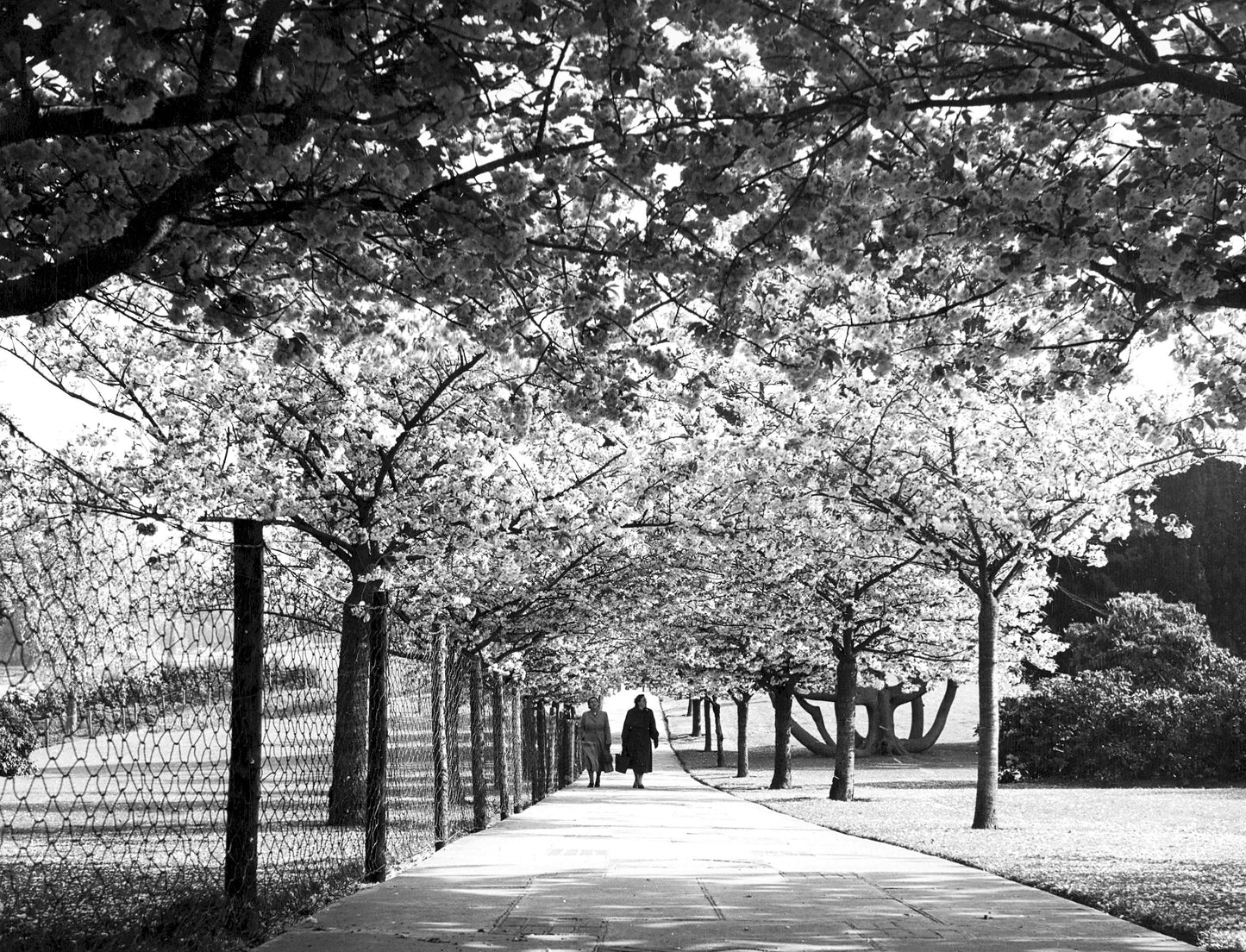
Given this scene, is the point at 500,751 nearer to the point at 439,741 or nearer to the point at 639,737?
the point at 439,741

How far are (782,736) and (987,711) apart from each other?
1244 cm

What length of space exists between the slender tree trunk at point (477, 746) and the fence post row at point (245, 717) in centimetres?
658

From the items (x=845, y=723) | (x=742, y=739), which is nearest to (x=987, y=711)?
(x=845, y=723)

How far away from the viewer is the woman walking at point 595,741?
27.2 metres

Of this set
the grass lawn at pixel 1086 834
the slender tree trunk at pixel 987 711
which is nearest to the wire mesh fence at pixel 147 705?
the grass lawn at pixel 1086 834

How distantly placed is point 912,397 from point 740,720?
24464 mm

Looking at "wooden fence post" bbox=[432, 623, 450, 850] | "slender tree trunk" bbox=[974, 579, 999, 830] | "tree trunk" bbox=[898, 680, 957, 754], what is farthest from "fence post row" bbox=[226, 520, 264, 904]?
"tree trunk" bbox=[898, 680, 957, 754]

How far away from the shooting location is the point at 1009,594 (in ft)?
61.2

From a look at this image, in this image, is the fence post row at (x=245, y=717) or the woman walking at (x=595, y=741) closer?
the fence post row at (x=245, y=717)

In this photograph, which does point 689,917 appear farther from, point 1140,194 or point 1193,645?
point 1193,645

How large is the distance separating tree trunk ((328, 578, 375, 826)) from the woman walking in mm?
18811

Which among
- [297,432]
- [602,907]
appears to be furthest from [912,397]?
[602,907]

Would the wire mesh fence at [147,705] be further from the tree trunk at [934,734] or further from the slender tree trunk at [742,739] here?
the tree trunk at [934,734]

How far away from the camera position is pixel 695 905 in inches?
257
